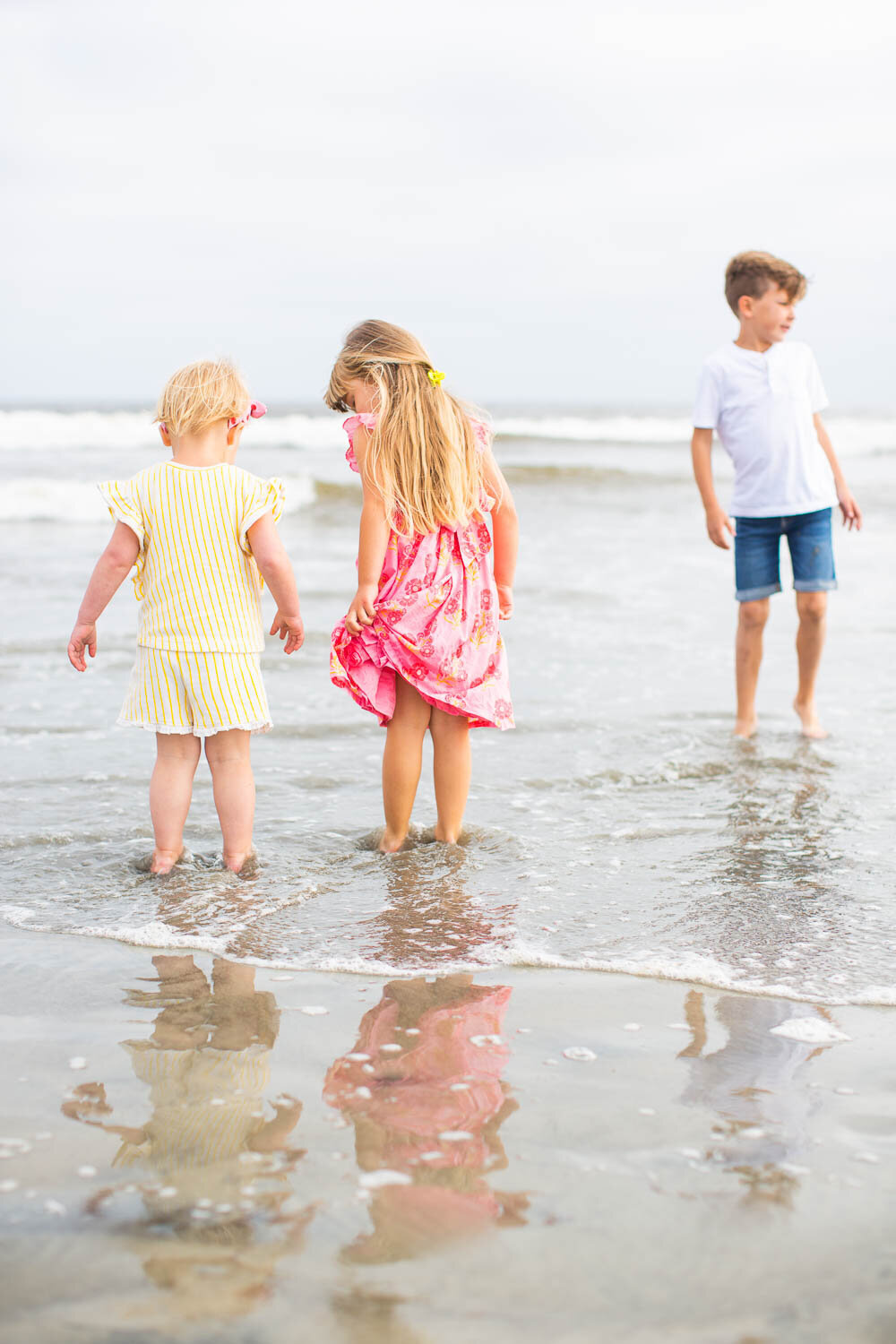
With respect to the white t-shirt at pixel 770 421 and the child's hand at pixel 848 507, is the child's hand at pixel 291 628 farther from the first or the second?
the child's hand at pixel 848 507

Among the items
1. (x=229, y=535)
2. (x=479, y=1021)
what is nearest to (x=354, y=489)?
(x=229, y=535)

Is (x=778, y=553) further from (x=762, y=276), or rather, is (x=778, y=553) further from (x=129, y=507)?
(x=129, y=507)

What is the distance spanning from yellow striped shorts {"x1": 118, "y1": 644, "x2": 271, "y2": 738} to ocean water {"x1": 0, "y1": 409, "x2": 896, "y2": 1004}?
1.43ft

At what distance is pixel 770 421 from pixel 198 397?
104 inches

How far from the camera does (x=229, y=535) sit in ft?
11.0

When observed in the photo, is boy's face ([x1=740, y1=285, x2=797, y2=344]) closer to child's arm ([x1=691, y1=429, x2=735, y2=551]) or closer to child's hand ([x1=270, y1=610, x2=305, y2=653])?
child's arm ([x1=691, y1=429, x2=735, y2=551])

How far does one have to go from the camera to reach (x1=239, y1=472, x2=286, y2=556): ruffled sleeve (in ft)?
11.0

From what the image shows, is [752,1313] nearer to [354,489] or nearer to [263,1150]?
[263,1150]

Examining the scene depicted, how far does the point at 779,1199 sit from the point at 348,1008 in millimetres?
1018

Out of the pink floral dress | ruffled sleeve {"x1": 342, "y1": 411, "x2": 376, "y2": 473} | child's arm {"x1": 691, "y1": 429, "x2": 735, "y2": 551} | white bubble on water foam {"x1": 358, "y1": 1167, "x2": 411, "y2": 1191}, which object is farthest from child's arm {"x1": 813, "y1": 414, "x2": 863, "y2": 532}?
white bubble on water foam {"x1": 358, "y1": 1167, "x2": 411, "y2": 1191}

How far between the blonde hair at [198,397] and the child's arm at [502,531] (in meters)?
0.75

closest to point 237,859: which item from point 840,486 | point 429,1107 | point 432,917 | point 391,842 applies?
point 391,842

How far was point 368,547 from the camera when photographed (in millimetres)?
3506

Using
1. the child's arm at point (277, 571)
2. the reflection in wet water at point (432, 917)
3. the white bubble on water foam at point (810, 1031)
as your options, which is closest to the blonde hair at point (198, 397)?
the child's arm at point (277, 571)
